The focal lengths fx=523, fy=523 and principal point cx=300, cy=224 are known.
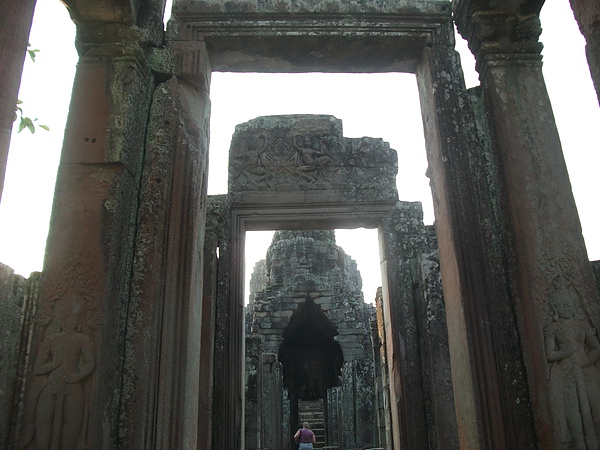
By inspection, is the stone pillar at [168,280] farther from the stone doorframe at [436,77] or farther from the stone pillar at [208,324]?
the stone pillar at [208,324]

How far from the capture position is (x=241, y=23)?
4090mm

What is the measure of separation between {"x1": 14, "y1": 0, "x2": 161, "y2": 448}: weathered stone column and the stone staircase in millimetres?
22774

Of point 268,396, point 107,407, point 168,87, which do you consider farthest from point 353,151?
point 268,396

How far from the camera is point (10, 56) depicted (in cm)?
208

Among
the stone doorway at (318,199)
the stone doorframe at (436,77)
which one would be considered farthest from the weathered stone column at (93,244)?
the stone doorway at (318,199)

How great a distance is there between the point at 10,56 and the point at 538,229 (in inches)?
121

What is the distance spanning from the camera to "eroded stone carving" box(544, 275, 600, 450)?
299cm

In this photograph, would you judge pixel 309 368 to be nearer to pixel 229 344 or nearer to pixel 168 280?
pixel 229 344

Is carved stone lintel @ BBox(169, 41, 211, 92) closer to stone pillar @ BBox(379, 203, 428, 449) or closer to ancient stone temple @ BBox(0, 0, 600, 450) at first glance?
ancient stone temple @ BBox(0, 0, 600, 450)

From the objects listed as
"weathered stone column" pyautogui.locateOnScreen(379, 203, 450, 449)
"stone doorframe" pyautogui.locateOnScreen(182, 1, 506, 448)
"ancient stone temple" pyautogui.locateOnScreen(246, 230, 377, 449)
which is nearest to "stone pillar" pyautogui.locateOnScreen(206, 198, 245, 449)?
"weathered stone column" pyautogui.locateOnScreen(379, 203, 450, 449)

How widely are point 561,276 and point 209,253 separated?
460cm

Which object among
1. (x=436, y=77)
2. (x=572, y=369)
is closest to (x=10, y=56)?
(x=436, y=77)

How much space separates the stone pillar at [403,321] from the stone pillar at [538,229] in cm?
364

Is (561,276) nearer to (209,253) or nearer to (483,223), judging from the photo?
(483,223)
